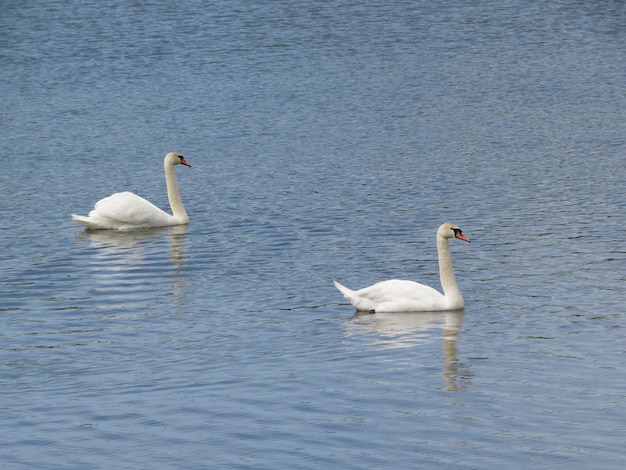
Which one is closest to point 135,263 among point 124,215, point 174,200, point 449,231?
point 124,215

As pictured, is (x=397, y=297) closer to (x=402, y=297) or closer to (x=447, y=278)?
(x=402, y=297)

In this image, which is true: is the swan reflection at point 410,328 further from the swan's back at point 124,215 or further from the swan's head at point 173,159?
the swan's head at point 173,159

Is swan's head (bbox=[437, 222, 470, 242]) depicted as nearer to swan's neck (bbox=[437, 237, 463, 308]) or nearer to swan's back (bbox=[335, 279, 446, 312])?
swan's neck (bbox=[437, 237, 463, 308])

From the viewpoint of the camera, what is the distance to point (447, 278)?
20484 millimetres

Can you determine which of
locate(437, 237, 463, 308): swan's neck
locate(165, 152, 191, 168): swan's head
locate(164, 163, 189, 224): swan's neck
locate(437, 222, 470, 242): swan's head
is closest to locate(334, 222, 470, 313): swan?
locate(437, 237, 463, 308): swan's neck

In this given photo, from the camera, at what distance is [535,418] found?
1527cm

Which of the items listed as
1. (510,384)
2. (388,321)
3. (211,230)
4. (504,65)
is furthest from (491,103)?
(510,384)

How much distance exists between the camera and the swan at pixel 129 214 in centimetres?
2750

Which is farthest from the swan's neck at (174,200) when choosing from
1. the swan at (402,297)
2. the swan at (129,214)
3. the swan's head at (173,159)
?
the swan at (402,297)

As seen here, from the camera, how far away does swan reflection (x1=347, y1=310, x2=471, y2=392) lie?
60.8 ft

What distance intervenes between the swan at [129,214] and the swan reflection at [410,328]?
328 inches

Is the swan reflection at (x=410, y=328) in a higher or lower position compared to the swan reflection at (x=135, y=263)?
lower

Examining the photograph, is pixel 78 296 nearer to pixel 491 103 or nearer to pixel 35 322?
pixel 35 322

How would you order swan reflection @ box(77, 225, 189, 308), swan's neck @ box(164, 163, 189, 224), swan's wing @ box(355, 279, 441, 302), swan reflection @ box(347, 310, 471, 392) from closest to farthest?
1. swan reflection @ box(347, 310, 471, 392)
2. swan's wing @ box(355, 279, 441, 302)
3. swan reflection @ box(77, 225, 189, 308)
4. swan's neck @ box(164, 163, 189, 224)
